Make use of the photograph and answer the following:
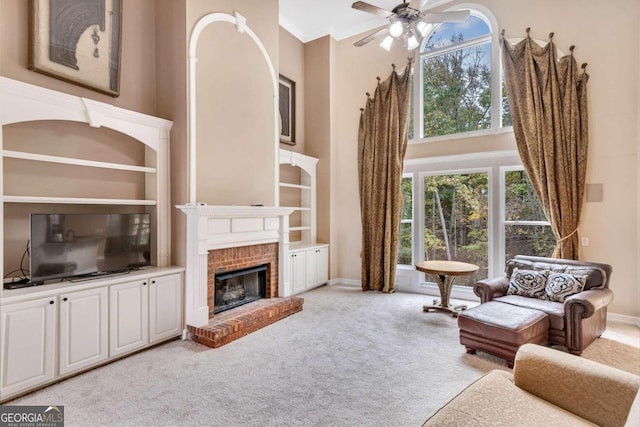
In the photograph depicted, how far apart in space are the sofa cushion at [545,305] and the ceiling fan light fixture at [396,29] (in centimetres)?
329

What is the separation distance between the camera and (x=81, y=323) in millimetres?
2826

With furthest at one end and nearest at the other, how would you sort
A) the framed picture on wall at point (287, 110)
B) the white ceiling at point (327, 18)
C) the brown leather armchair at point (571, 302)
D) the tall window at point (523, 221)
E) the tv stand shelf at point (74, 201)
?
the framed picture on wall at point (287, 110) → the white ceiling at point (327, 18) → the tall window at point (523, 221) → the brown leather armchair at point (571, 302) → the tv stand shelf at point (74, 201)

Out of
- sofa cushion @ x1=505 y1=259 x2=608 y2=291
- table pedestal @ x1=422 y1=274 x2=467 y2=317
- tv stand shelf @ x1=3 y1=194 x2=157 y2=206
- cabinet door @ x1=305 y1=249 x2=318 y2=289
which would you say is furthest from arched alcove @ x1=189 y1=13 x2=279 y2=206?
sofa cushion @ x1=505 y1=259 x2=608 y2=291

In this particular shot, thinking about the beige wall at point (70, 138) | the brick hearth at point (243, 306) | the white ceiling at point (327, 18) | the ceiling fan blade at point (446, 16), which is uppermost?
the white ceiling at point (327, 18)

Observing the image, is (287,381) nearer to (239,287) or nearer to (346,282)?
(239,287)

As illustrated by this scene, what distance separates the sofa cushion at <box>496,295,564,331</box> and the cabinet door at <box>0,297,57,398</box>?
435 centimetres

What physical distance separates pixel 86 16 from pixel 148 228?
87.0 inches

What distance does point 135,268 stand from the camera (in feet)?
11.4

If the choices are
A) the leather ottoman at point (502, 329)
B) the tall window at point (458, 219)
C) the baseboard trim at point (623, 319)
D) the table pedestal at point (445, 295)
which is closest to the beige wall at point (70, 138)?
the leather ottoman at point (502, 329)

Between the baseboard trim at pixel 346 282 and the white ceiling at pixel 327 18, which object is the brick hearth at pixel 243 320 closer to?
the baseboard trim at pixel 346 282

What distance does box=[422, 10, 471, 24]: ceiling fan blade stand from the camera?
3.57m

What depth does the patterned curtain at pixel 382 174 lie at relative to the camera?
5543 mm

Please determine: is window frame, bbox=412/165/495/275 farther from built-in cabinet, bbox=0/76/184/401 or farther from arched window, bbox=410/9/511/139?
built-in cabinet, bbox=0/76/184/401

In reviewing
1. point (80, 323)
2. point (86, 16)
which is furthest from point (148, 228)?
point (86, 16)
